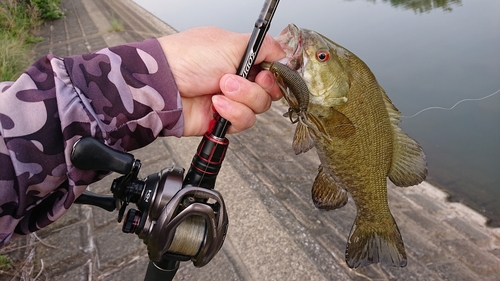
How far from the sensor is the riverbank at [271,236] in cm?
225

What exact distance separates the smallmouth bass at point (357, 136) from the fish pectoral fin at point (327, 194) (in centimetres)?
7

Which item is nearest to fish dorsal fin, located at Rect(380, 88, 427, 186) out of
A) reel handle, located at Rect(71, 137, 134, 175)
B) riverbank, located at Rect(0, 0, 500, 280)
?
riverbank, located at Rect(0, 0, 500, 280)

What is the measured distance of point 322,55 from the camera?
1.67m

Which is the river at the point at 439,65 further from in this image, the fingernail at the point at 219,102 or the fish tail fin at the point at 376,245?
the fingernail at the point at 219,102

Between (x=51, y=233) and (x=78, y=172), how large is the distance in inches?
59.0

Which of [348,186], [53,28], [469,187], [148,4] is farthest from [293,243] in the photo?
Result: [148,4]

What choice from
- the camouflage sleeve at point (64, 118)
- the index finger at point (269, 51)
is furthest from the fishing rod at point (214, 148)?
the camouflage sleeve at point (64, 118)

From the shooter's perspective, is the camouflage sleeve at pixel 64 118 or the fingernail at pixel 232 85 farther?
the fingernail at pixel 232 85

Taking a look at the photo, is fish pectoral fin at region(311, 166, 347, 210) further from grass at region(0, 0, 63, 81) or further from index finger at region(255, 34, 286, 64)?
grass at region(0, 0, 63, 81)

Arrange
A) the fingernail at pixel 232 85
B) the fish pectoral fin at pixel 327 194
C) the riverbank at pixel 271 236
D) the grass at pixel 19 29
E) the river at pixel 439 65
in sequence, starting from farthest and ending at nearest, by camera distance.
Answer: the grass at pixel 19 29, the river at pixel 439 65, the riverbank at pixel 271 236, the fish pectoral fin at pixel 327 194, the fingernail at pixel 232 85

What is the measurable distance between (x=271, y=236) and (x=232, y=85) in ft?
4.20

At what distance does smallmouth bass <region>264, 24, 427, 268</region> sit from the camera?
167 cm

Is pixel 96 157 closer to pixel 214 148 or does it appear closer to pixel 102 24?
pixel 214 148

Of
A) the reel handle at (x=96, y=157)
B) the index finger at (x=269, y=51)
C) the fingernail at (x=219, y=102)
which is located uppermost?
the index finger at (x=269, y=51)
